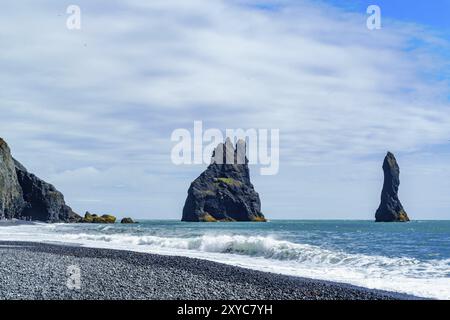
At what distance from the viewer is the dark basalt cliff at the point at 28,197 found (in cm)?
13050

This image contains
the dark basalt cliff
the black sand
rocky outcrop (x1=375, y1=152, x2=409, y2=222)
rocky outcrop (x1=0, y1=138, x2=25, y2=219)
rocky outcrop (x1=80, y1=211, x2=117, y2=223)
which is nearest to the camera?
the black sand

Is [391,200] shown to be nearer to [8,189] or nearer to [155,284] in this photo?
[8,189]

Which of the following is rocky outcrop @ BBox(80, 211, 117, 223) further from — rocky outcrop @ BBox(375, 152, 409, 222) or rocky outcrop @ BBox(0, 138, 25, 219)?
rocky outcrop @ BBox(375, 152, 409, 222)

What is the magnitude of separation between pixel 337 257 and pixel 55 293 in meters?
21.5

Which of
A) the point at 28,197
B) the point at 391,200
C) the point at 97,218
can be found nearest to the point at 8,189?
the point at 28,197

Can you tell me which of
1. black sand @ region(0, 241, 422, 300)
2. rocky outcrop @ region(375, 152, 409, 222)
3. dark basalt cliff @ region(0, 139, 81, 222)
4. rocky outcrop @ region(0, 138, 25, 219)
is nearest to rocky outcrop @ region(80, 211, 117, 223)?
dark basalt cliff @ region(0, 139, 81, 222)

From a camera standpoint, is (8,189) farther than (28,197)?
No

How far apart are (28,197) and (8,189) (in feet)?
65.0

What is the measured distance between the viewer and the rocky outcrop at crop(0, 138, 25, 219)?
415 feet

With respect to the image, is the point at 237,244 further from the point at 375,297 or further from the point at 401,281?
the point at 375,297

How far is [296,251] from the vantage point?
118 ft

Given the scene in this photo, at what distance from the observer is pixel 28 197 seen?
152m
